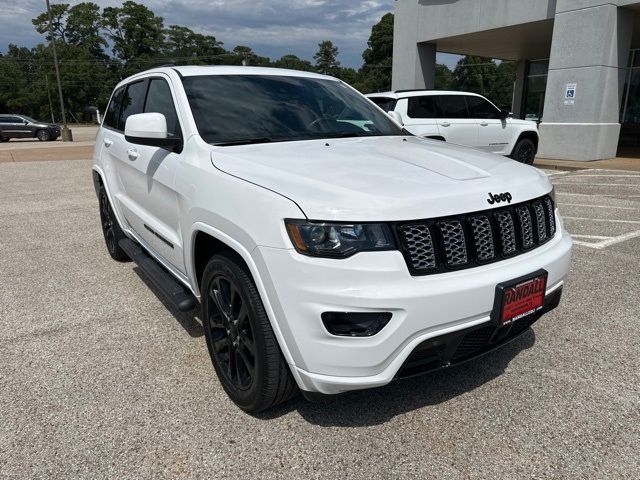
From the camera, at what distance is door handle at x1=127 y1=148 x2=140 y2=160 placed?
3.66 metres

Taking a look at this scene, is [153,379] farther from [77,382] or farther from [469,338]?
[469,338]

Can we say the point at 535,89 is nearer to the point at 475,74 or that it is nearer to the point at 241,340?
the point at 241,340

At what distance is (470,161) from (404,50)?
1707cm

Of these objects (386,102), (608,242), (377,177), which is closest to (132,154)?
(377,177)

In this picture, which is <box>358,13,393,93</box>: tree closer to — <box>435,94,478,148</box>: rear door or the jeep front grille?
<box>435,94,478,148</box>: rear door

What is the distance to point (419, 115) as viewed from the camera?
9.77m

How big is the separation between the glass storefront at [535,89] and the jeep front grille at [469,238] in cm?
2226

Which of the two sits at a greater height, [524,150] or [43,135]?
[524,150]

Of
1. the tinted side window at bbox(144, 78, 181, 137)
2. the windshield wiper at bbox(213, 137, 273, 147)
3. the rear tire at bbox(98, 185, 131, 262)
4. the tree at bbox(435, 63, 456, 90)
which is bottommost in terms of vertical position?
the rear tire at bbox(98, 185, 131, 262)

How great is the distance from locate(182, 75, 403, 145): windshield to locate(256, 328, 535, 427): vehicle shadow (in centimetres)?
153

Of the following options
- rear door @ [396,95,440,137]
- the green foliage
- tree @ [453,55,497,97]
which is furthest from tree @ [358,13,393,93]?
rear door @ [396,95,440,137]

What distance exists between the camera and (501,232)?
7.45ft

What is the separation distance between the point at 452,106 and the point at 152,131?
844 centimetres

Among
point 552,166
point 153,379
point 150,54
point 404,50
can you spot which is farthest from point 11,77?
point 153,379
